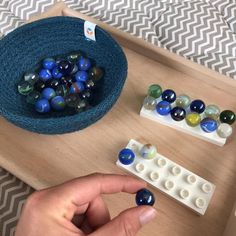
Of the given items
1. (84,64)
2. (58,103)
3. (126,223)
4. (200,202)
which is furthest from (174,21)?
→ (126,223)

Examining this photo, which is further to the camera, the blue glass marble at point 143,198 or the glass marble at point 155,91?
the glass marble at point 155,91

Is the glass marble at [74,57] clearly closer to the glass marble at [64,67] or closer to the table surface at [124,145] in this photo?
the glass marble at [64,67]

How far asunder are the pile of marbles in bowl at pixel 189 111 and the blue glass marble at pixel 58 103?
15cm

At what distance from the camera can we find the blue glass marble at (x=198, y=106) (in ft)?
2.02

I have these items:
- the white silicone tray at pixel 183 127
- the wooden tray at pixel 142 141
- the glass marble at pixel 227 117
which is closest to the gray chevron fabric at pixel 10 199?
the wooden tray at pixel 142 141

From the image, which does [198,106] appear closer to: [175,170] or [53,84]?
[175,170]

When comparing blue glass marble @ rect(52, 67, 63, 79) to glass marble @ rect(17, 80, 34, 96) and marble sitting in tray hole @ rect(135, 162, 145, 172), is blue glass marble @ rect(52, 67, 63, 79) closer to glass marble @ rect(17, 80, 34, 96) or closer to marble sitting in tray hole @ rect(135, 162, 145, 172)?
glass marble @ rect(17, 80, 34, 96)

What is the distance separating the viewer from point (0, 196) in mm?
611

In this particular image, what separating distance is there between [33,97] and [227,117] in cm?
35

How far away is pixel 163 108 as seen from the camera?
618 millimetres

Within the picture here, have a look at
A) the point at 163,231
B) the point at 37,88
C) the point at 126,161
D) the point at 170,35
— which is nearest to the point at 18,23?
the point at 37,88

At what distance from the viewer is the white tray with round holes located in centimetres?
53

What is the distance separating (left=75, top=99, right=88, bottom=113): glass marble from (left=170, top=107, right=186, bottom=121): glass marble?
Result: 155mm

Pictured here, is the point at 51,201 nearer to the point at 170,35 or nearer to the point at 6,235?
the point at 6,235
